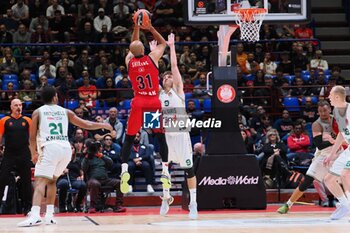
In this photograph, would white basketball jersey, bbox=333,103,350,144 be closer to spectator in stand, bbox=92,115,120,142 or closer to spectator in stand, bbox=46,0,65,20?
spectator in stand, bbox=92,115,120,142

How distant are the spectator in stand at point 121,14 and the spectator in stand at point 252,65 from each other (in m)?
3.41

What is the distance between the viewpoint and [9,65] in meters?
19.1

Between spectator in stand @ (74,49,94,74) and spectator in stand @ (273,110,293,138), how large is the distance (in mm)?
4569

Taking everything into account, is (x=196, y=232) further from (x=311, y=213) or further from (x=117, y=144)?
(x=117, y=144)

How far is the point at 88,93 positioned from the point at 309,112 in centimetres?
498

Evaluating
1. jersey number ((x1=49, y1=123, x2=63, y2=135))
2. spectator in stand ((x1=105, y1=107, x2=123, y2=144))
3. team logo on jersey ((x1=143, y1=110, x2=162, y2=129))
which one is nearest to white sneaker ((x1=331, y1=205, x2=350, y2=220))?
team logo on jersey ((x1=143, y1=110, x2=162, y2=129))

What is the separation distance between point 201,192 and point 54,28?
879cm

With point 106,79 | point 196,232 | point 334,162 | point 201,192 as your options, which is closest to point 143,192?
point 201,192

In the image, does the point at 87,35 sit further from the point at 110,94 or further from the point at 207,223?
the point at 207,223

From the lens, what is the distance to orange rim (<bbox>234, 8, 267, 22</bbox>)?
44.4ft

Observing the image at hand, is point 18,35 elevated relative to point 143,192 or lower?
elevated

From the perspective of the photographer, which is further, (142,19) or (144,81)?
(144,81)

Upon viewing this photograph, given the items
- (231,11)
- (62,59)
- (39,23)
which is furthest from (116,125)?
(39,23)

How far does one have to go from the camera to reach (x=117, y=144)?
1627cm
